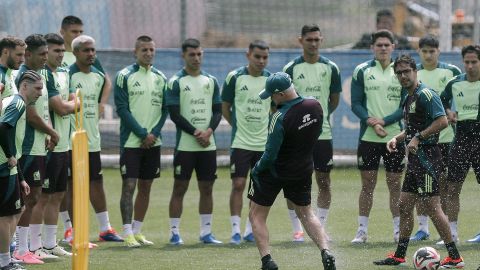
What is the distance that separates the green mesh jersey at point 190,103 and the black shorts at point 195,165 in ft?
0.22

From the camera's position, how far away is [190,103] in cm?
1313

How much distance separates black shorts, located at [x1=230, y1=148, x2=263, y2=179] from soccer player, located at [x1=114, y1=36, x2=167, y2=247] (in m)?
0.92

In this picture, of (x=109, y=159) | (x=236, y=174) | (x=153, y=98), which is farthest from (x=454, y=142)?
(x=109, y=159)

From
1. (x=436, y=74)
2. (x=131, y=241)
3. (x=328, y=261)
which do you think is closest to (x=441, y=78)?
(x=436, y=74)

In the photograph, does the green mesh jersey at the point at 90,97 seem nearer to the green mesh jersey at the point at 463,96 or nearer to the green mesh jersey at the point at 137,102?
the green mesh jersey at the point at 137,102

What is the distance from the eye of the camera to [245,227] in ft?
45.9

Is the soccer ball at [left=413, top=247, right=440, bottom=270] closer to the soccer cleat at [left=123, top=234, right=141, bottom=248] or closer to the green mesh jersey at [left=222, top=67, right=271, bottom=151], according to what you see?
the green mesh jersey at [left=222, top=67, right=271, bottom=151]

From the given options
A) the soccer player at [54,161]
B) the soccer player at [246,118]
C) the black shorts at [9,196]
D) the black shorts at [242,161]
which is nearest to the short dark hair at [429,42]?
the soccer player at [246,118]

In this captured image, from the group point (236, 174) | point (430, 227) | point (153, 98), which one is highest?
point (153, 98)

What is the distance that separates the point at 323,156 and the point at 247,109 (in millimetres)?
1096

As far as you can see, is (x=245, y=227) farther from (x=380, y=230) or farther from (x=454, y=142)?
(x=454, y=142)

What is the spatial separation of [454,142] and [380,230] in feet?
5.04

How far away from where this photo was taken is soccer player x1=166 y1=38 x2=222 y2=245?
13.0 metres

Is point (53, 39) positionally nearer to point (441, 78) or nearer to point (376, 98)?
point (376, 98)
